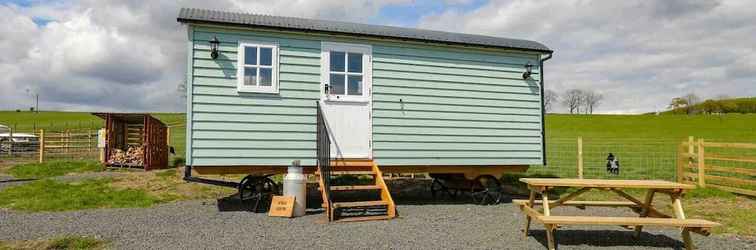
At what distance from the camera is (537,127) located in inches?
338

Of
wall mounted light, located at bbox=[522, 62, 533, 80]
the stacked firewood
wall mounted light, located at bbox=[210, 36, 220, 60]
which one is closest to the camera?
wall mounted light, located at bbox=[210, 36, 220, 60]

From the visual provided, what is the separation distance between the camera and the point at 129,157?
1484 cm

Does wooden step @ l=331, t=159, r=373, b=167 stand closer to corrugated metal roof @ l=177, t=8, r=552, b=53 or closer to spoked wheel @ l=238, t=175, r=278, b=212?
spoked wheel @ l=238, t=175, r=278, b=212

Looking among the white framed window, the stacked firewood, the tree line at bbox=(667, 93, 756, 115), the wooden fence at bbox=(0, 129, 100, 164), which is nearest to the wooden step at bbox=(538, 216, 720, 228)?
the white framed window

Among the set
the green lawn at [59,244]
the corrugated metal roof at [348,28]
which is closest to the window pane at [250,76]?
the corrugated metal roof at [348,28]

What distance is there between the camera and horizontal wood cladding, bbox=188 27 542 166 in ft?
22.8

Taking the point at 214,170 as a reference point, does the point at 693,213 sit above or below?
below

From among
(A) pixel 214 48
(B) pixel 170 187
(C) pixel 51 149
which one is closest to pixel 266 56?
(A) pixel 214 48

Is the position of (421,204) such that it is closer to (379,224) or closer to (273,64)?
(379,224)

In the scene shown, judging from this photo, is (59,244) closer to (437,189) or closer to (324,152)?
(324,152)

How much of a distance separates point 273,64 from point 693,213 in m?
6.99

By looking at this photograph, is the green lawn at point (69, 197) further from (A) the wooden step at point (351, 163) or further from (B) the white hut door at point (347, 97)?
(B) the white hut door at point (347, 97)

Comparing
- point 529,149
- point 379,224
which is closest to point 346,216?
point 379,224

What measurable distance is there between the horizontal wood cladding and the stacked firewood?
367 inches
